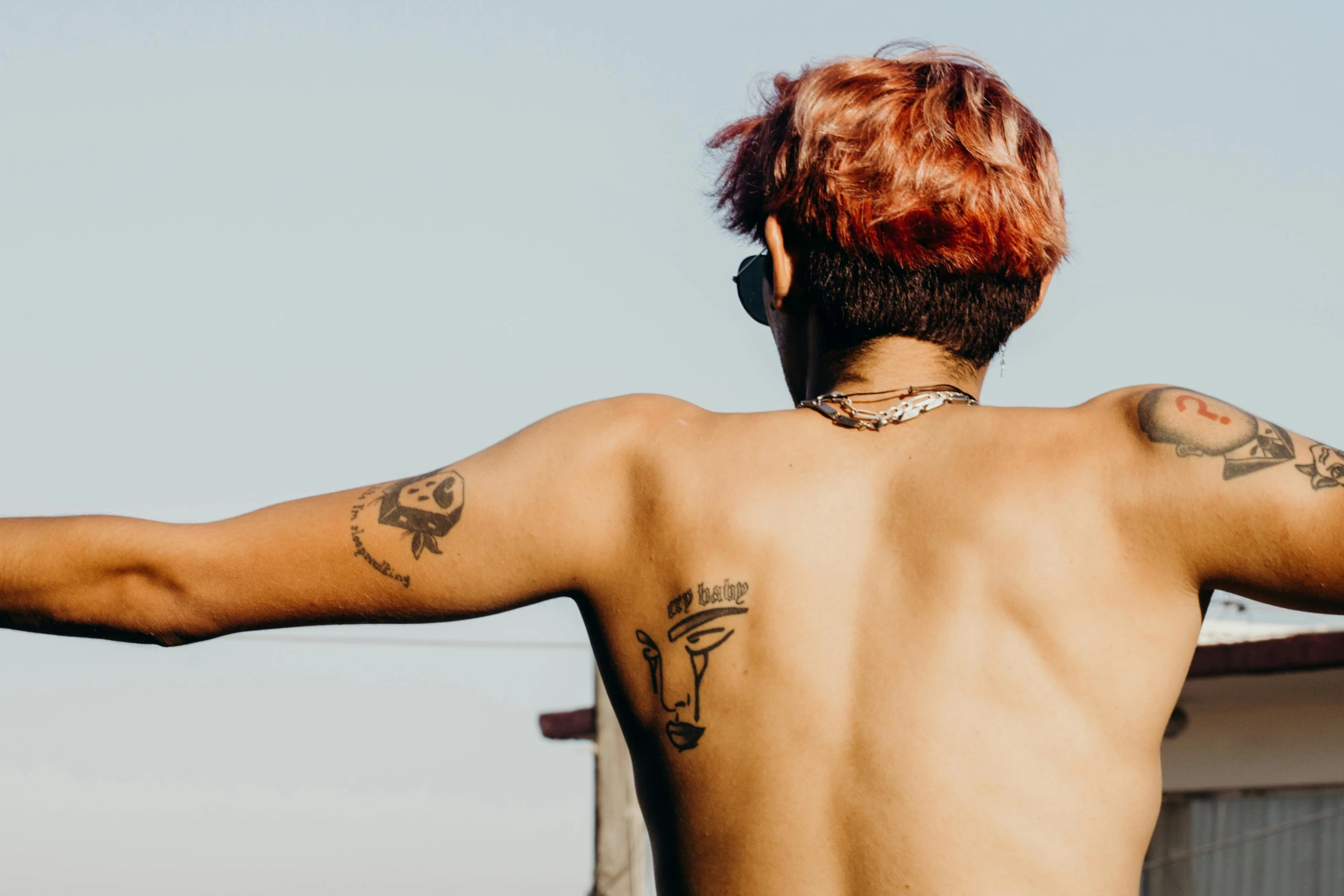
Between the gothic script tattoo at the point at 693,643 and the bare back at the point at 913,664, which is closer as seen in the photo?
the bare back at the point at 913,664

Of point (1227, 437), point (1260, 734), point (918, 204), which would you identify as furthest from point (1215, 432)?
point (1260, 734)

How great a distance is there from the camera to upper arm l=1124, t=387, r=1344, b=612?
1874 mm

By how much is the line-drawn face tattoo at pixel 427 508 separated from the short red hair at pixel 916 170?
70 cm

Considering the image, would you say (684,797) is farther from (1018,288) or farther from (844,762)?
(1018,288)

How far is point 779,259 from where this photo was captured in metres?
2.38

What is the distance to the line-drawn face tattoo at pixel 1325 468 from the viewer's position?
1.91 metres

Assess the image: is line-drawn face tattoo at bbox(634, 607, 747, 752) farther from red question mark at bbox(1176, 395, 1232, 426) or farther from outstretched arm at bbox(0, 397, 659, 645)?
red question mark at bbox(1176, 395, 1232, 426)

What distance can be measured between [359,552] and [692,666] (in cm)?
51

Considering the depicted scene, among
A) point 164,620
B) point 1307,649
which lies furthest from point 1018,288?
point 1307,649

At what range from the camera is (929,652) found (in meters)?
1.94

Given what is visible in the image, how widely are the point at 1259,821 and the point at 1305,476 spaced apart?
816 cm

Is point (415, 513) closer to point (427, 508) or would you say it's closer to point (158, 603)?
point (427, 508)

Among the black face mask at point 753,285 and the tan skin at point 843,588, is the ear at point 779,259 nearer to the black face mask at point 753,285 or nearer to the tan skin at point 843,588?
the black face mask at point 753,285

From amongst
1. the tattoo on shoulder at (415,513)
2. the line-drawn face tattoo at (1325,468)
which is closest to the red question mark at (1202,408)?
the line-drawn face tattoo at (1325,468)
